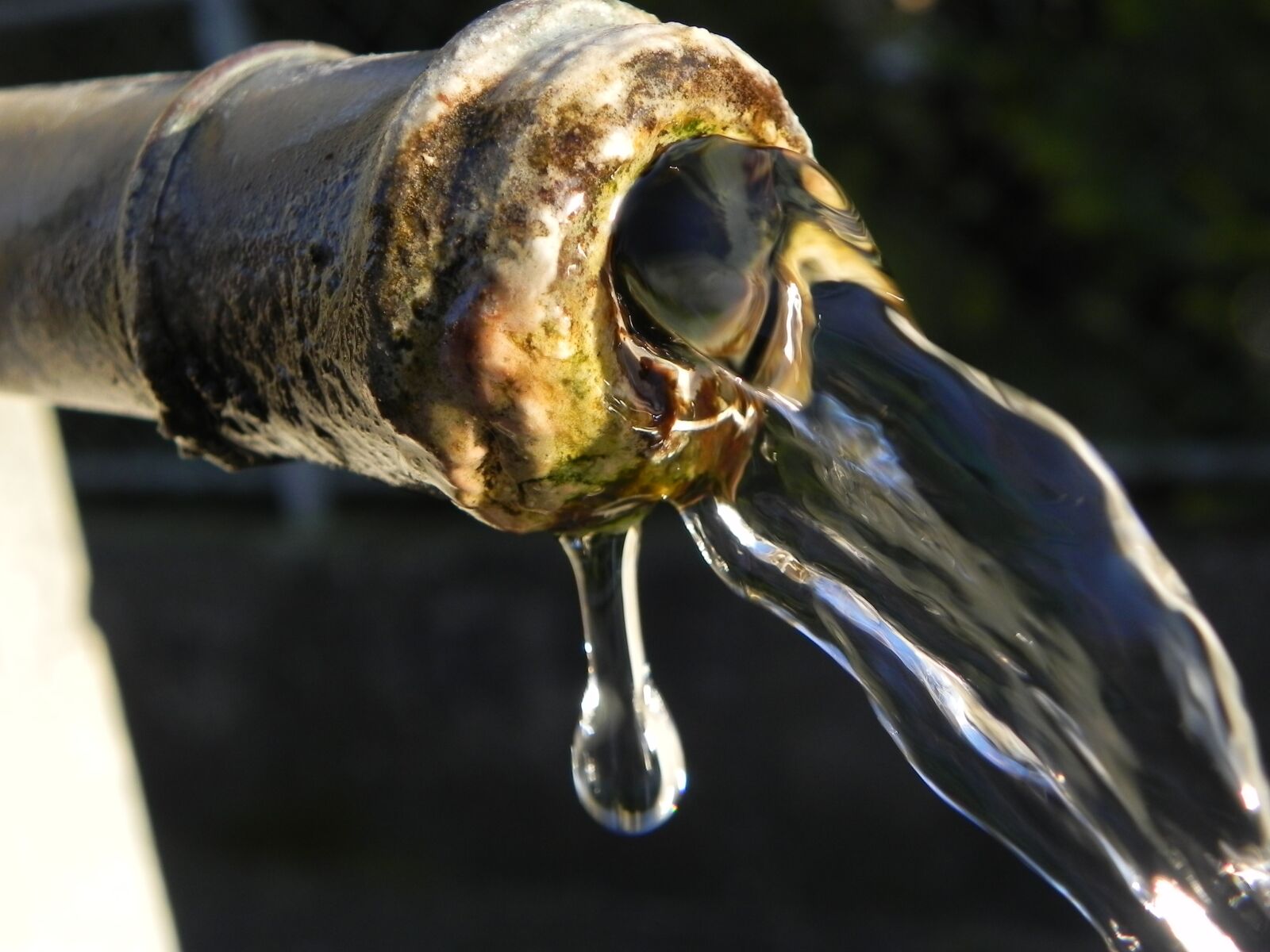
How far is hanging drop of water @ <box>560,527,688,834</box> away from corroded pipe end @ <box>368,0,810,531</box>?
0.21 metres

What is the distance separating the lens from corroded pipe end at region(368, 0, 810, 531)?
588 millimetres

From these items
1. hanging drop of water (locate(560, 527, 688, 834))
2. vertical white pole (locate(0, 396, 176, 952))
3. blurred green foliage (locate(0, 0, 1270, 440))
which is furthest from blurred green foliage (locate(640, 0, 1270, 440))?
hanging drop of water (locate(560, 527, 688, 834))

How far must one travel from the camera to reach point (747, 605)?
3.04m

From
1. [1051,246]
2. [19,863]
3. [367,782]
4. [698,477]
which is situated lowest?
[367,782]

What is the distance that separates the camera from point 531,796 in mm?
3355

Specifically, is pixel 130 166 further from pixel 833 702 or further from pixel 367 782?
pixel 367 782

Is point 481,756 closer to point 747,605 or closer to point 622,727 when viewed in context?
point 747,605

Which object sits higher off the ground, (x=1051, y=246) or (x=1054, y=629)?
(x=1054, y=629)

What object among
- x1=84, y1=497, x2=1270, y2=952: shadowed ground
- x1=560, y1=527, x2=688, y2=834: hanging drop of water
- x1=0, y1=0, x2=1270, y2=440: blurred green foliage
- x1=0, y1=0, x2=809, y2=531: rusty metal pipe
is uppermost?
x1=0, y1=0, x2=809, y2=531: rusty metal pipe

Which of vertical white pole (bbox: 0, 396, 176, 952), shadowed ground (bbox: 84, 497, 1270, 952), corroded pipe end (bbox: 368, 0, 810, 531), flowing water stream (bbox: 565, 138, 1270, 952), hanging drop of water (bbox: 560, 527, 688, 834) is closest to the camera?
corroded pipe end (bbox: 368, 0, 810, 531)

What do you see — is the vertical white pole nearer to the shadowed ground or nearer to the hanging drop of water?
the hanging drop of water

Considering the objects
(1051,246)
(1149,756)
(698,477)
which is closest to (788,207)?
(698,477)

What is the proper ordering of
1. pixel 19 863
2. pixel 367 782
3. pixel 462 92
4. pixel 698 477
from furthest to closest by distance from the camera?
pixel 367 782 → pixel 19 863 → pixel 698 477 → pixel 462 92

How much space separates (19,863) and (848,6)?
2639 millimetres
